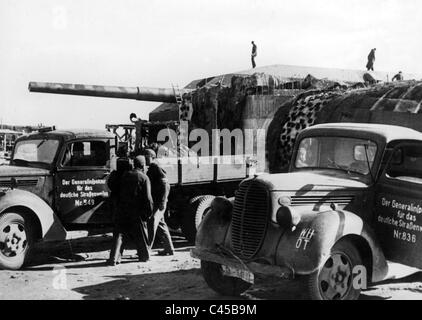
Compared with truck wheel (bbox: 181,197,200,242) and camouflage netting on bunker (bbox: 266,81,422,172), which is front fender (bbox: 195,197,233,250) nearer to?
truck wheel (bbox: 181,197,200,242)

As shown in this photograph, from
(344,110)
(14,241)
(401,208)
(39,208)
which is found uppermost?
(344,110)

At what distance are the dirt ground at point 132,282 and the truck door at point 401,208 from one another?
21 cm

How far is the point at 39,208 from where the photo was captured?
24.9 ft

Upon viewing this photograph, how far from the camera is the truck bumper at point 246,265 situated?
5.11 meters

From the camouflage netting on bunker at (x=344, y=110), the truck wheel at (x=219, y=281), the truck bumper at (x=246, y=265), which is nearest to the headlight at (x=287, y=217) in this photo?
the truck bumper at (x=246, y=265)

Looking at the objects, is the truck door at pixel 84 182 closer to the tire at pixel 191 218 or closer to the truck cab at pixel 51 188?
the truck cab at pixel 51 188

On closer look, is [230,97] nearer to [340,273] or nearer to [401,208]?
[401,208]

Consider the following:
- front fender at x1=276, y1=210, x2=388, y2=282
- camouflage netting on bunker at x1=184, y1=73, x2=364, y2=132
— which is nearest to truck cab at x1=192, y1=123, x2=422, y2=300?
front fender at x1=276, y1=210, x2=388, y2=282

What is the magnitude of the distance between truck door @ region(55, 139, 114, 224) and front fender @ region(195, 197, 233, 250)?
258 cm

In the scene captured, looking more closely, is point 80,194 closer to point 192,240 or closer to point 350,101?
point 192,240

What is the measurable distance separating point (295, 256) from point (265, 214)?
0.57 metres

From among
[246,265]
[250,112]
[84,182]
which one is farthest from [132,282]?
[250,112]

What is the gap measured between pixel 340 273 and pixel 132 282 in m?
2.58
